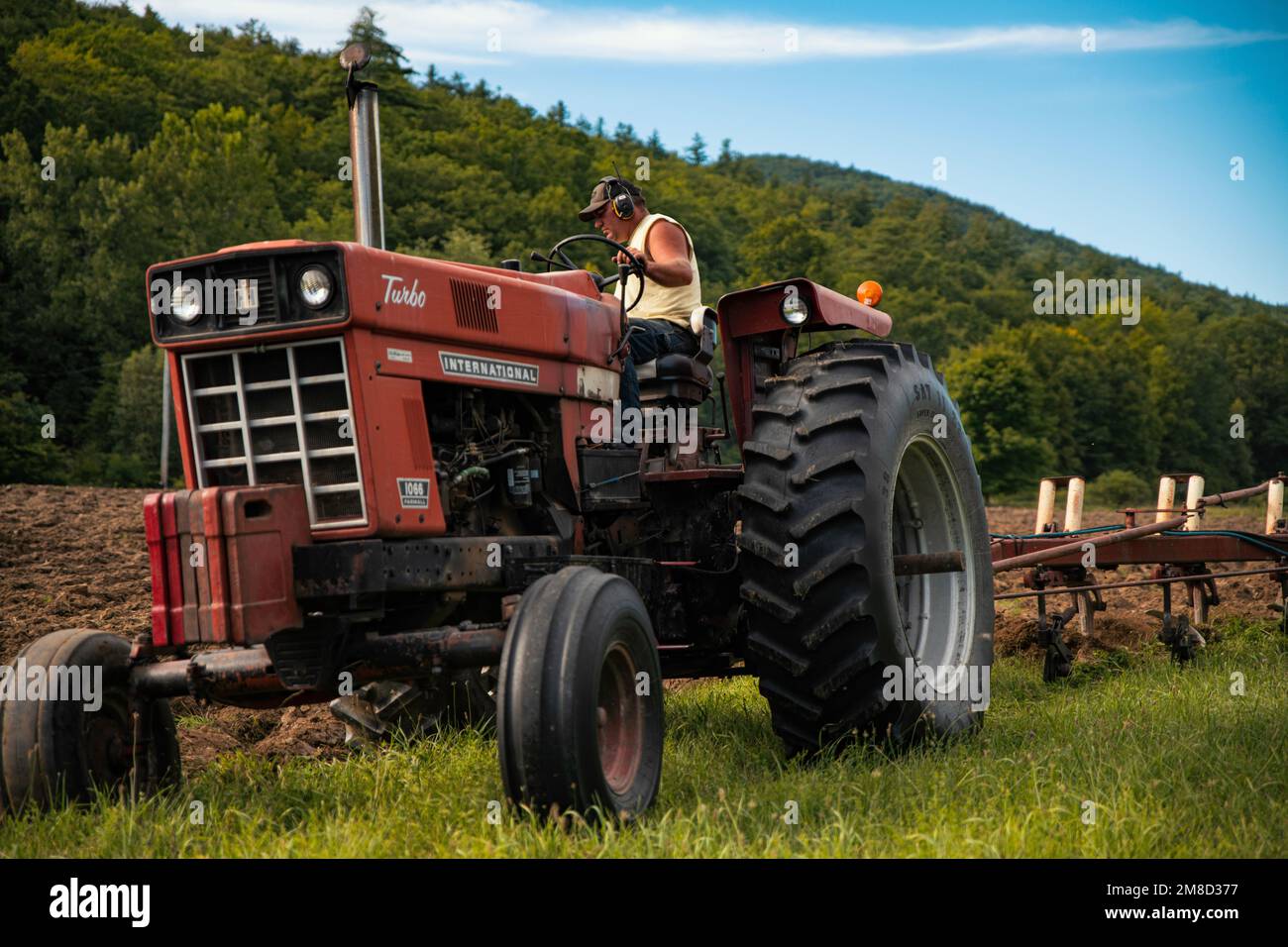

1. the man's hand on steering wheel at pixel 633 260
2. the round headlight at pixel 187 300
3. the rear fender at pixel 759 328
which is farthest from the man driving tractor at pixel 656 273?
the round headlight at pixel 187 300

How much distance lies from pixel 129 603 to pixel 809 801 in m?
6.74

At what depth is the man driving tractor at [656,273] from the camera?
5918 millimetres

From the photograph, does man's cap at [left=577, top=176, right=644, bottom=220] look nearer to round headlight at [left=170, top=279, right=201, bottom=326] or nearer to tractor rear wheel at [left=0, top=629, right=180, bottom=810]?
round headlight at [left=170, top=279, right=201, bottom=326]

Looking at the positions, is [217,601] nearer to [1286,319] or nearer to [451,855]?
[451,855]

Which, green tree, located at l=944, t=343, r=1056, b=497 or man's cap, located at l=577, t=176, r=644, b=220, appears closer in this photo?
man's cap, located at l=577, t=176, r=644, b=220

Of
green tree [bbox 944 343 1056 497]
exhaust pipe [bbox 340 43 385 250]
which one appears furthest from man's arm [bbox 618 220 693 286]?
green tree [bbox 944 343 1056 497]

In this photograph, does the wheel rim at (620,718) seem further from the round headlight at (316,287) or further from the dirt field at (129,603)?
the dirt field at (129,603)

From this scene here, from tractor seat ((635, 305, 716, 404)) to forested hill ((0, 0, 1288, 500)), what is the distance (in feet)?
101

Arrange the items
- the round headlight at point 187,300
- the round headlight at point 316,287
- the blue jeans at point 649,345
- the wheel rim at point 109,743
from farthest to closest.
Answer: the blue jeans at point 649,345 → the wheel rim at point 109,743 → the round headlight at point 187,300 → the round headlight at point 316,287

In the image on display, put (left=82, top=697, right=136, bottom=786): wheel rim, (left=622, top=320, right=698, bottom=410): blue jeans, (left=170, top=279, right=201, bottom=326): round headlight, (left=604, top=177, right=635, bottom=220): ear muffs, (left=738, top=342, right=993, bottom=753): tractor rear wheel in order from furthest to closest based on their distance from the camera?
(left=604, top=177, right=635, bottom=220): ear muffs
(left=622, top=320, right=698, bottom=410): blue jeans
(left=738, top=342, right=993, bottom=753): tractor rear wheel
(left=82, top=697, right=136, bottom=786): wheel rim
(left=170, top=279, right=201, bottom=326): round headlight

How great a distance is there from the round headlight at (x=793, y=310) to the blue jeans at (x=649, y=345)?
60cm

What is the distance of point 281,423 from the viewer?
4277mm

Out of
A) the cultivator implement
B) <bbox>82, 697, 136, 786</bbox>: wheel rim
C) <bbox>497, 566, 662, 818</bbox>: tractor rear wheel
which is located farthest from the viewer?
the cultivator implement

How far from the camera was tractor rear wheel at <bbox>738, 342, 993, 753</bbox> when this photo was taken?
484cm
